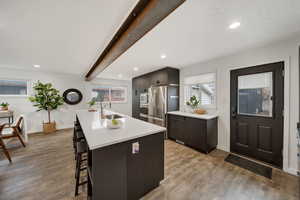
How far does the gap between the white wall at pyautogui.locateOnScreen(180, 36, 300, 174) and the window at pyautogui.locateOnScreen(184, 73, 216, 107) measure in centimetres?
16

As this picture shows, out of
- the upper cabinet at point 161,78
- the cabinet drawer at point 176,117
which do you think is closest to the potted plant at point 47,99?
the upper cabinet at point 161,78

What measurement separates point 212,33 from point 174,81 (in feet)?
6.73

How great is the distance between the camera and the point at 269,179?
184cm

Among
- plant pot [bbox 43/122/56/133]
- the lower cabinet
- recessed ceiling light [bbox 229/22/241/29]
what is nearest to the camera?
recessed ceiling light [bbox 229/22/241/29]

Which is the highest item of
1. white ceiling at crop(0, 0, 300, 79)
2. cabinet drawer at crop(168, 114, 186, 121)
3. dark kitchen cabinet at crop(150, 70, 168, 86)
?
white ceiling at crop(0, 0, 300, 79)

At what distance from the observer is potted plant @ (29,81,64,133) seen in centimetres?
413

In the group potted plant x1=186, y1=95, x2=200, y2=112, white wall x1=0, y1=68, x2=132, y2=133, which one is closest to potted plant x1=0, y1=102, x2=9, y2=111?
white wall x1=0, y1=68, x2=132, y2=133

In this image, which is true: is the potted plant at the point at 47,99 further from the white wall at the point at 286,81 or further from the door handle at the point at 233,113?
the door handle at the point at 233,113

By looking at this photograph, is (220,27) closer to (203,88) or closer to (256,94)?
(256,94)

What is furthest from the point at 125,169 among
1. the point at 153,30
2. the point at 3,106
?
the point at 3,106

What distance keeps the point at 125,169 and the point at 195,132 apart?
6.93 ft

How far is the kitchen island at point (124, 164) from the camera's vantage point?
1158mm

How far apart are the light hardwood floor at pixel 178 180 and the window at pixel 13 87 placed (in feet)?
8.71

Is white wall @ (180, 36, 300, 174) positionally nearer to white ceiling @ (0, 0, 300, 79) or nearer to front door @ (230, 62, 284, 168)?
front door @ (230, 62, 284, 168)
